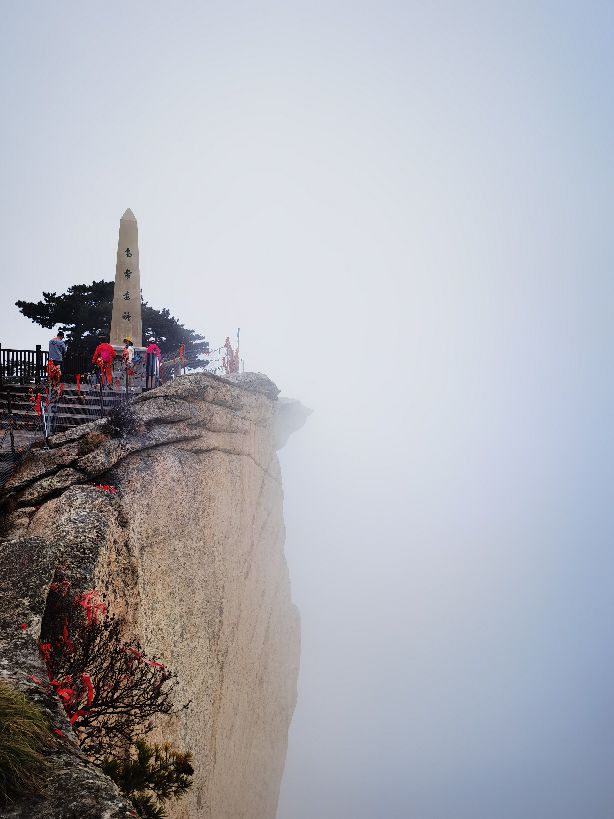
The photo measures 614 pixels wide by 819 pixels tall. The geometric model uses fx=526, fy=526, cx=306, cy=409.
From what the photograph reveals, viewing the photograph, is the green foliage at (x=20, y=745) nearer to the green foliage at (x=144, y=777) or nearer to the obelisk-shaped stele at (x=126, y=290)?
the green foliage at (x=144, y=777)

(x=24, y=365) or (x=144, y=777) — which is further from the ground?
(x=24, y=365)

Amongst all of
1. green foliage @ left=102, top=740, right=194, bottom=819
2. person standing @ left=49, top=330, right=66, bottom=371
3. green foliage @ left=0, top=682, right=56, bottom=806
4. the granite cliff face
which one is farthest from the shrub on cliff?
person standing @ left=49, top=330, right=66, bottom=371

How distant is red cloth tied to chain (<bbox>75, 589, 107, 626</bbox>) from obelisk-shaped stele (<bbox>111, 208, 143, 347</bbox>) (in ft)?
59.8

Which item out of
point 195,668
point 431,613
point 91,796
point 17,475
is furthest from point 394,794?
point 91,796

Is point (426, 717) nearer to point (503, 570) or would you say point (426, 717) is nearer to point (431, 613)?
point (431, 613)

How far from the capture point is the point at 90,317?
3419 cm

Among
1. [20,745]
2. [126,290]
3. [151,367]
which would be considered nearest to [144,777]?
[20,745]

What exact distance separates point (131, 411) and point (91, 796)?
34.2 ft

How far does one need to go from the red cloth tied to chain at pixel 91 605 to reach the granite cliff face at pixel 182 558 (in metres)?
0.22

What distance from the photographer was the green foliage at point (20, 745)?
3.82 metres

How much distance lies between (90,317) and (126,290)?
34.0 ft

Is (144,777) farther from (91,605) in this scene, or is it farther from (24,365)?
(24,365)

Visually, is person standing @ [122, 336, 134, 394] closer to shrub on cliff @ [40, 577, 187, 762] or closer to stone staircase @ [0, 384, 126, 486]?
stone staircase @ [0, 384, 126, 486]

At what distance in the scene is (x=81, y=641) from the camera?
7.32 metres
